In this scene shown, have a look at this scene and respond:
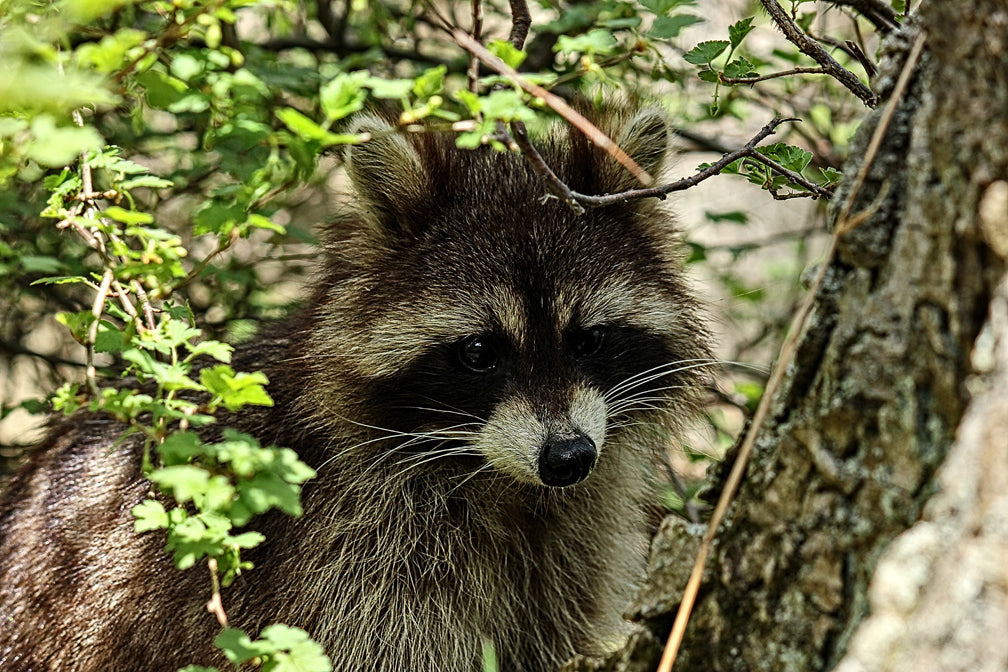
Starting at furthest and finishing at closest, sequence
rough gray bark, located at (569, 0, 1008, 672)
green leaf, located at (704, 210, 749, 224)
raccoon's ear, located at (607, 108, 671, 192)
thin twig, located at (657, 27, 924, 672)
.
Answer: green leaf, located at (704, 210, 749, 224)
raccoon's ear, located at (607, 108, 671, 192)
thin twig, located at (657, 27, 924, 672)
rough gray bark, located at (569, 0, 1008, 672)

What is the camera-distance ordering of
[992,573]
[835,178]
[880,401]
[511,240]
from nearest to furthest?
[992,573] → [880,401] → [835,178] → [511,240]

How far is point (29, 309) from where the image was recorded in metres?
4.53

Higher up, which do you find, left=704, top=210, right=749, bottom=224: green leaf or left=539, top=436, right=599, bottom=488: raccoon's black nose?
left=539, top=436, right=599, bottom=488: raccoon's black nose

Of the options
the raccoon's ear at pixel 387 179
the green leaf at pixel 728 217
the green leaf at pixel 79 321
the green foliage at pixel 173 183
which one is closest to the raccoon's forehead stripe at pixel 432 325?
the raccoon's ear at pixel 387 179

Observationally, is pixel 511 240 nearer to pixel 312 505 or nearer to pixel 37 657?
pixel 312 505

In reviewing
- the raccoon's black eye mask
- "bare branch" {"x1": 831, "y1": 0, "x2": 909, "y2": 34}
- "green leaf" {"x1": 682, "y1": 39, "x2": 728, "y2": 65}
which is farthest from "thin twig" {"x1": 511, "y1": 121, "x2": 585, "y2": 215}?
"bare branch" {"x1": 831, "y1": 0, "x2": 909, "y2": 34}

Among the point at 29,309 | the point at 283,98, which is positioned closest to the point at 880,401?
the point at 283,98

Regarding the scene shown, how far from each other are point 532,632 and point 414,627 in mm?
390

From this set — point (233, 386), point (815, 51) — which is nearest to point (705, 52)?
point (815, 51)

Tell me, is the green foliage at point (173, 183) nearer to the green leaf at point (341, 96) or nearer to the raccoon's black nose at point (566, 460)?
the green leaf at point (341, 96)

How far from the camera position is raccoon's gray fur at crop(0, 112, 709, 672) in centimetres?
259

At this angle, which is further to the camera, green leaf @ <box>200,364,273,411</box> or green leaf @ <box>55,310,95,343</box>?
green leaf @ <box>55,310,95,343</box>

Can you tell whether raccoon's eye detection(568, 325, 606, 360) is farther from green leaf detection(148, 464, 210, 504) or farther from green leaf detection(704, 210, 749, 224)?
green leaf detection(148, 464, 210, 504)

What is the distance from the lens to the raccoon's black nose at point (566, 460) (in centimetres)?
234
